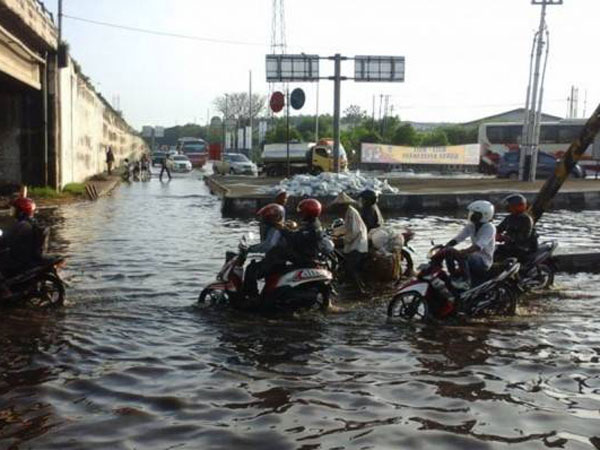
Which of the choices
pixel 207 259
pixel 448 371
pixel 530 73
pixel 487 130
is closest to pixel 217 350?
pixel 448 371

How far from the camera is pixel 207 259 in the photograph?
13.8 metres

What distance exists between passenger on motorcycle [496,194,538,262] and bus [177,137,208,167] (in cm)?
6584

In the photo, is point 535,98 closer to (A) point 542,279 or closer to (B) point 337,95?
(B) point 337,95

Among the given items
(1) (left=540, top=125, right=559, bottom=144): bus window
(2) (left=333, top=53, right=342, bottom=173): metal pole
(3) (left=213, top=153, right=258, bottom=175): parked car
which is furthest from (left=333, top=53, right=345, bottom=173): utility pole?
(1) (left=540, top=125, right=559, bottom=144): bus window

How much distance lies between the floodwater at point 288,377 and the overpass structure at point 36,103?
495 inches

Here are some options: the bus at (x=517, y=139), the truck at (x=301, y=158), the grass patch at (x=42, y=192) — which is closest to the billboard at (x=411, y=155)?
the bus at (x=517, y=139)

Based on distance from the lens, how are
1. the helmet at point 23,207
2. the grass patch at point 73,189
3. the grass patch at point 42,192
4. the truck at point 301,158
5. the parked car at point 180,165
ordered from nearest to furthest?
the helmet at point 23,207 → the grass patch at point 42,192 → the grass patch at point 73,189 → the truck at point 301,158 → the parked car at point 180,165

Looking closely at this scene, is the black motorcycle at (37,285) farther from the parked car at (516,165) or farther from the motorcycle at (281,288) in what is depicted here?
the parked car at (516,165)

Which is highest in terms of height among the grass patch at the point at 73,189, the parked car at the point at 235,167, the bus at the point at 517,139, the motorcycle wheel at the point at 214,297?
the bus at the point at 517,139

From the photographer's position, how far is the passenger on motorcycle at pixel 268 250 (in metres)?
8.66

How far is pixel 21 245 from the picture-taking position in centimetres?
879

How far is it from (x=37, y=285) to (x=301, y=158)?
3647 cm

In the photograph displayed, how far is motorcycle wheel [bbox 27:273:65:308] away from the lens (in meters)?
8.95

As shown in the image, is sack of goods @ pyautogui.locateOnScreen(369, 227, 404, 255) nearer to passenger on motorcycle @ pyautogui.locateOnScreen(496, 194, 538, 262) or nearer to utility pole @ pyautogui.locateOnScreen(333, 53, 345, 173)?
passenger on motorcycle @ pyautogui.locateOnScreen(496, 194, 538, 262)
